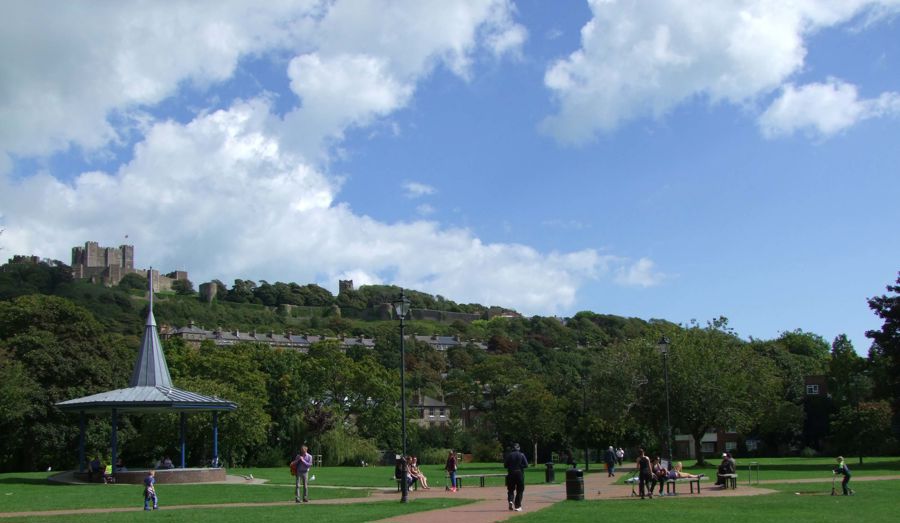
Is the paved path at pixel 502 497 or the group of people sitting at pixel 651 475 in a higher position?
the group of people sitting at pixel 651 475

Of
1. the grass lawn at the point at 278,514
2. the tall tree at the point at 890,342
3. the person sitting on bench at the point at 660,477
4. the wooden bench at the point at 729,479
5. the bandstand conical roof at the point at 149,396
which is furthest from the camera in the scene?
the tall tree at the point at 890,342

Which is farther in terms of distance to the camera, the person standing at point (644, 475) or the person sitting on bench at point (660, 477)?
the person sitting on bench at point (660, 477)

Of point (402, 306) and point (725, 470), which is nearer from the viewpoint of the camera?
point (402, 306)

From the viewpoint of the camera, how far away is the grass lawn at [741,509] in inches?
716

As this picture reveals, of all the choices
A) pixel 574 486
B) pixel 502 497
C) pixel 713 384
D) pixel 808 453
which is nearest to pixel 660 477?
pixel 574 486

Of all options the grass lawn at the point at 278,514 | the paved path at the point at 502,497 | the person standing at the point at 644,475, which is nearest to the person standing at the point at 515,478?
the paved path at the point at 502,497

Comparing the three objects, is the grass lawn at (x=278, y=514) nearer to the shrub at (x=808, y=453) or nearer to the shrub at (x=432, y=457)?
the shrub at (x=432, y=457)

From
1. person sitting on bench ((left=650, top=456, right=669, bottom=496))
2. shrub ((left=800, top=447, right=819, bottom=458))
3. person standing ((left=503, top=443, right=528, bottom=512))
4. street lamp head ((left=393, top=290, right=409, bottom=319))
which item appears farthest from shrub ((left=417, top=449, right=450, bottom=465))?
person standing ((left=503, top=443, right=528, bottom=512))

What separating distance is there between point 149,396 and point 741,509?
26888 mm

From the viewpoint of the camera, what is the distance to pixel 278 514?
A: 20297 millimetres

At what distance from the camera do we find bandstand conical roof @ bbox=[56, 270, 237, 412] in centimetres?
3741

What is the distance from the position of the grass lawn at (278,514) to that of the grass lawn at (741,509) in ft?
10.8

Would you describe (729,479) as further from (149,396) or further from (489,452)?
(489,452)

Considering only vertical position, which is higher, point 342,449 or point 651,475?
point 651,475
